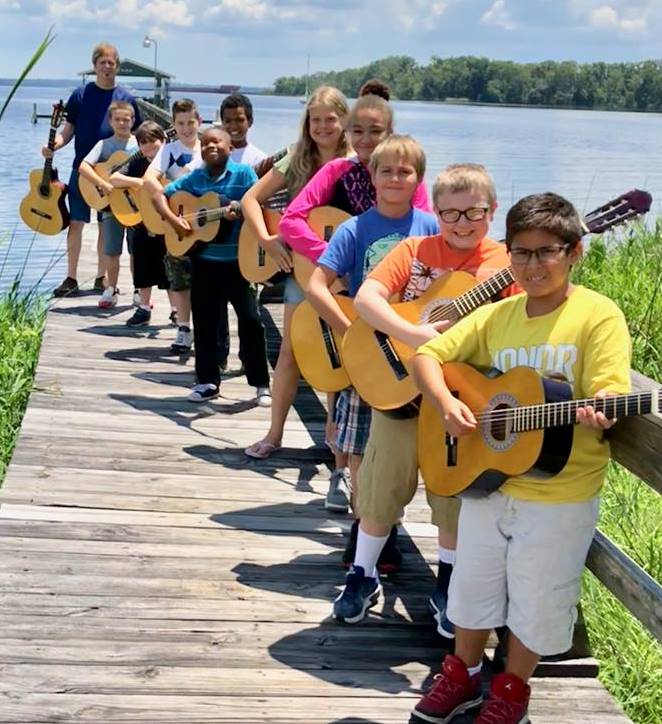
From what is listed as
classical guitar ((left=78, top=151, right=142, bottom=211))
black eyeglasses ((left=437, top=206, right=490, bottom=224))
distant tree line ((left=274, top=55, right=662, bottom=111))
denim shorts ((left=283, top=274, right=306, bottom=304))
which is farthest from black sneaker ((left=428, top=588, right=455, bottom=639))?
distant tree line ((left=274, top=55, right=662, bottom=111))

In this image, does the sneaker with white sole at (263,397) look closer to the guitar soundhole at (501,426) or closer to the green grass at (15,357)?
the green grass at (15,357)

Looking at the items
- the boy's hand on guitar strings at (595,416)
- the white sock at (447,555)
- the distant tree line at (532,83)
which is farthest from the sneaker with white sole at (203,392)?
the distant tree line at (532,83)

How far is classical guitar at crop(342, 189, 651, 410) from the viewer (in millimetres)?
3371

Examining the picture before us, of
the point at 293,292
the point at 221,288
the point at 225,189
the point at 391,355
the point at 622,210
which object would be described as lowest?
the point at 221,288

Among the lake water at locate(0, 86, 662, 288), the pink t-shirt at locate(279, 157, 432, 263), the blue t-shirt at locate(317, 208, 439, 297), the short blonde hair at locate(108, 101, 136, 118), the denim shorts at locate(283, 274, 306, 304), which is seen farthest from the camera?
the lake water at locate(0, 86, 662, 288)

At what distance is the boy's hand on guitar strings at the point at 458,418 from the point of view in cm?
292

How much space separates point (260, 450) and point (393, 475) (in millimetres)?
2017

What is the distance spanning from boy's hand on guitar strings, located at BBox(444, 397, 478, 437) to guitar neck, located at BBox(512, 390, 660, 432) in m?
0.06

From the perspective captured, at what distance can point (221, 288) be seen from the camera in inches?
250

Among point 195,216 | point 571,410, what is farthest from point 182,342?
point 571,410

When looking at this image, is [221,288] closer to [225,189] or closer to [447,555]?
[225,189]

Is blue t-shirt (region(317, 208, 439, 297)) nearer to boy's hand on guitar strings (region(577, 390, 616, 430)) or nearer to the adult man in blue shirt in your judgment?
boy's hand on guitar strings (region(577, 390, 616, 430))

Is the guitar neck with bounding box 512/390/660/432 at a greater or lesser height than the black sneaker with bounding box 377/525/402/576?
greater

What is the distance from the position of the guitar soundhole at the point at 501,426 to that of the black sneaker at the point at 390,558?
1.29 metres
